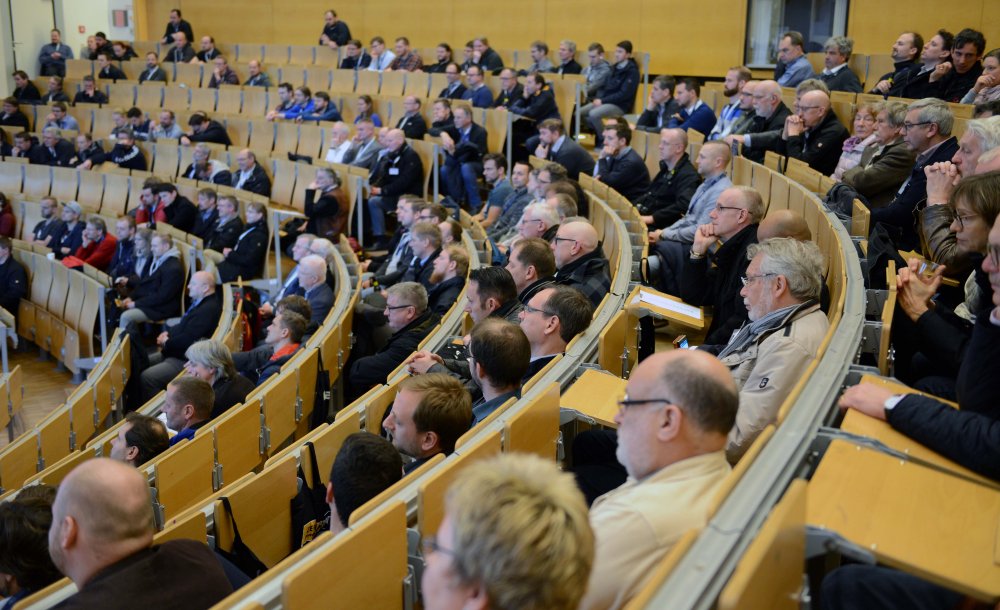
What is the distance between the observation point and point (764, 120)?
5.09 meters

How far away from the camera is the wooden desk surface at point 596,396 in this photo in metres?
2.04

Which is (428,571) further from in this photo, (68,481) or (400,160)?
(400,160)

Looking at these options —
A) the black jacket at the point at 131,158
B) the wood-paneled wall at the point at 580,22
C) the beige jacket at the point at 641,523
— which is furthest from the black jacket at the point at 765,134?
the black jacket at the point at 131,158

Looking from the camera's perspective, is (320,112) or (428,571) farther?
(320,112)

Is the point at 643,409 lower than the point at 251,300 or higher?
higher

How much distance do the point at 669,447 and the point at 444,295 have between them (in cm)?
260

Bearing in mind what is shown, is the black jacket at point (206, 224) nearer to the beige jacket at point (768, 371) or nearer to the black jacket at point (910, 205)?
the black jacket at point (910, 205)

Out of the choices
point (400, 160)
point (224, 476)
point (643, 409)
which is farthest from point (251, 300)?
point (643, 409)

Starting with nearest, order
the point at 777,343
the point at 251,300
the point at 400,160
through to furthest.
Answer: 1. the point at 777,343
2. the point at 251,300
3. the point at 400,160

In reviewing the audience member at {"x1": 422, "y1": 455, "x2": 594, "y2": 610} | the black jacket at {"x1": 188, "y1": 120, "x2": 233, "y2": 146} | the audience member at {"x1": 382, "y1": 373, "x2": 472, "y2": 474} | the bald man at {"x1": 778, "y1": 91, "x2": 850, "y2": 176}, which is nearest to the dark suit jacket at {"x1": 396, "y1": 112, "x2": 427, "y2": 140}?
the black jacket at {"x1": 188, "y1": 120, "x2": 233, "y2": 146}

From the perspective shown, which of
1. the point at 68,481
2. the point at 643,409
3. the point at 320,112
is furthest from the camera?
the point at 320,112

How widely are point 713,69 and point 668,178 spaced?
14.0ft

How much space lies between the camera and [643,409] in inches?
59.5

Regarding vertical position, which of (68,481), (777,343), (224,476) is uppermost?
(777,343)
